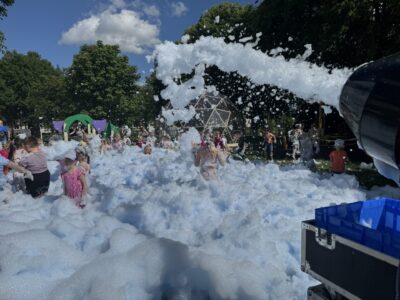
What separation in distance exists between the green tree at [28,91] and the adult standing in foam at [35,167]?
44.0 meters

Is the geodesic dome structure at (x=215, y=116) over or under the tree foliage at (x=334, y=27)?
under

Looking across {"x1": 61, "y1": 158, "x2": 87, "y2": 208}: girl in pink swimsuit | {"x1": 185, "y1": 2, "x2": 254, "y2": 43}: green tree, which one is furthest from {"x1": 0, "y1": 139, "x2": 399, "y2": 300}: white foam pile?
{"x1": 185, "y1": 2, "x2": 254, "y2": 43}: green tree

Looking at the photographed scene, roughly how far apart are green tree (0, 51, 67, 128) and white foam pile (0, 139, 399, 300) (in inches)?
1734

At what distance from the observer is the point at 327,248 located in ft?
8.14

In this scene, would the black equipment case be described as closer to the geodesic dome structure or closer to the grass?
the grass

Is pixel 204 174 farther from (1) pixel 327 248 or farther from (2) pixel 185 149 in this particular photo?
(1) pixel 327 248

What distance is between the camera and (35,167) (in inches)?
252

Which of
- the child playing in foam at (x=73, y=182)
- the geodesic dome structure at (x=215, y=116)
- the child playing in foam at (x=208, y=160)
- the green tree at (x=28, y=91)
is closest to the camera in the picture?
the child playing in foam at (x=73, y=182)

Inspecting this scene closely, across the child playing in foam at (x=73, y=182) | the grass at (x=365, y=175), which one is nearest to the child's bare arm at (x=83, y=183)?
the child playing in foam at (x=73, y=182)

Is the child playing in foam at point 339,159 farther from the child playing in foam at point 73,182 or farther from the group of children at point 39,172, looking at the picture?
the child playing in foam at point 73,182

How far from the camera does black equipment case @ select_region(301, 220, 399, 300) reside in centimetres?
205

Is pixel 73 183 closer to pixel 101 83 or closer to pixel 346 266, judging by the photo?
pixel 346 266

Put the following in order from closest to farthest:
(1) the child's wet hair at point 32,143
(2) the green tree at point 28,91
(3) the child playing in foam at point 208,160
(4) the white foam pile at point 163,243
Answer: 1. (4) the white foam pile at point 163,243
2. (1) the child's wet hair at point 32,143
3. (3) the child playing in foam at point 208,160
4. (2) the green tree at point 28,91

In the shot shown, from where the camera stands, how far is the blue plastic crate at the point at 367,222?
2.12 metres
